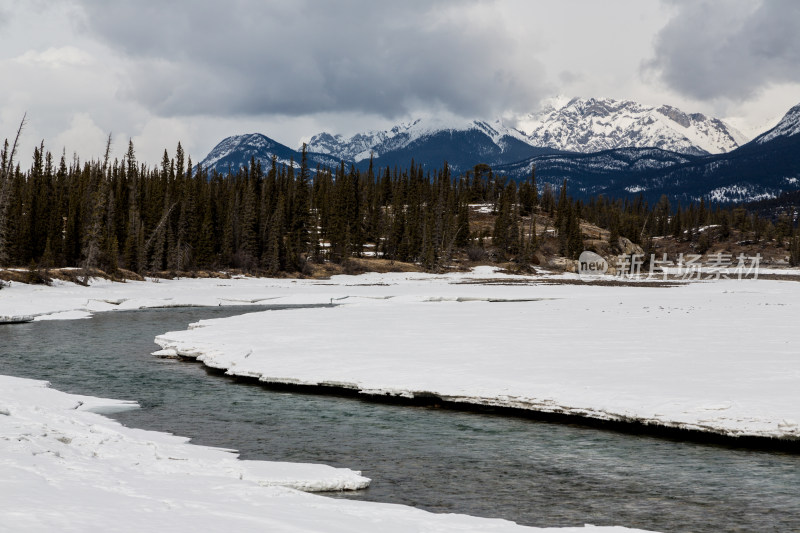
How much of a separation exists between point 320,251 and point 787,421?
290 feet

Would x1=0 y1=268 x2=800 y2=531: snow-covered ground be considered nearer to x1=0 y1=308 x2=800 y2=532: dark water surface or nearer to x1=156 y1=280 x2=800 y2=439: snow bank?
x1=156 y1=280 x2=800 y2=439: snow bank

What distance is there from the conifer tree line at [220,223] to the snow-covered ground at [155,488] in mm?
43894

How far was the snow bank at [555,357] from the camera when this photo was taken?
14.8m

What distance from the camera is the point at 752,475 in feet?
38.8

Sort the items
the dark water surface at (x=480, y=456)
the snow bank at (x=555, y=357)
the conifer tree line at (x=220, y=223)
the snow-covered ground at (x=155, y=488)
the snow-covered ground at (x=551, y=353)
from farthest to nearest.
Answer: the conifer tree line at (x=220, y=223)
the snow-covered ground at (x=551, y=353)
the snow bank at (x=555, y=357)
the dark water surface at (x=480, y=456)
the snow-covered ground at (x=155, y=488)

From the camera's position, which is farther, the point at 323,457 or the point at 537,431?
the point at 537,431

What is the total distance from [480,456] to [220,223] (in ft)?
266

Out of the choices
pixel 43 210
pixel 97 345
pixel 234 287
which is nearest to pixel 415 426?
pixel 97 345

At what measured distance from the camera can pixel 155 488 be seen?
9.35m

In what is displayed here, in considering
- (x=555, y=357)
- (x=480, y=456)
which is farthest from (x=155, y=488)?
(x=555, y=357)

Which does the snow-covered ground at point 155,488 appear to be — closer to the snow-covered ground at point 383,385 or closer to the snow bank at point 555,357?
the snow-covered ground at point 383,385

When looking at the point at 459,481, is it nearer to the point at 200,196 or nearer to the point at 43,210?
the point at 43,210

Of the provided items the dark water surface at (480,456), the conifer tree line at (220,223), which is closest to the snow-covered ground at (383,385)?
the dark water surface at (480,456)

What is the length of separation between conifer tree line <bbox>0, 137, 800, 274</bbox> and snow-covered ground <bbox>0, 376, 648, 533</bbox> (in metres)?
43.9
